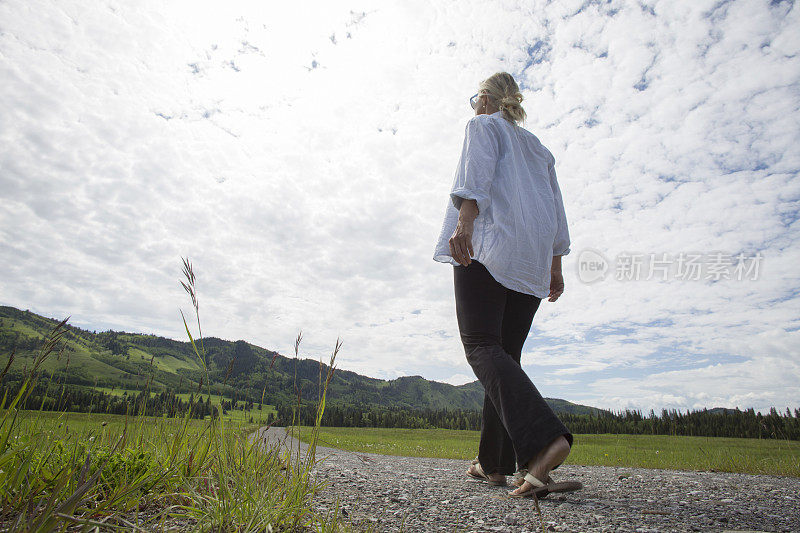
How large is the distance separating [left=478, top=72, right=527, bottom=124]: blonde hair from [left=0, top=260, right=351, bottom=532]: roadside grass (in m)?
3.17

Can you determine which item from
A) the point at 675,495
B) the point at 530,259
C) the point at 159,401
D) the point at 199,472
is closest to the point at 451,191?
the point at 530,259

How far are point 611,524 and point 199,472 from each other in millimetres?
2713

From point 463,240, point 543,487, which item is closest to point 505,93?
point 463,240

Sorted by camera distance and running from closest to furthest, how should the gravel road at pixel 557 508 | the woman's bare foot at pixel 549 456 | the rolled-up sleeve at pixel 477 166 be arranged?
the gravel road at pixel 557 508, the woman's bare foot at pixel 549 456, the rolled-up sleeve at pixel 477 166

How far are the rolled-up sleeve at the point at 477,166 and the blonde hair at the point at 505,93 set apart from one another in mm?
489

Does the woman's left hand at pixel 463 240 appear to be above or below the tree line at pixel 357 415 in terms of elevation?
above

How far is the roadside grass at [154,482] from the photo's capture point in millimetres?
1914

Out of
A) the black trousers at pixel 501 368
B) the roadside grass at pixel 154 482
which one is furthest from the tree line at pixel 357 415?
the black trousers at pixel 501 368

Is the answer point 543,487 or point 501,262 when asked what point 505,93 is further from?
point 543,487

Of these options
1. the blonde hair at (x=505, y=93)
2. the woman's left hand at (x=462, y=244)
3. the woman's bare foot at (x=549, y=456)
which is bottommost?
the woman's bare foot at (x=549, y=456)

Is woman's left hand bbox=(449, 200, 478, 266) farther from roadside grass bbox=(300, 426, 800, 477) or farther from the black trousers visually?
roadside grass bbox=(300, 426, 800, 477)

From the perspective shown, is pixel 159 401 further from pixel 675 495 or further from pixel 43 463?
pixel 675 495

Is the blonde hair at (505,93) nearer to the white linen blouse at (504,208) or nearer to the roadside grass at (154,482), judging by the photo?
the white linen blouse at (504,208)

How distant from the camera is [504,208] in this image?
12.2 ft
